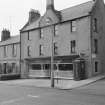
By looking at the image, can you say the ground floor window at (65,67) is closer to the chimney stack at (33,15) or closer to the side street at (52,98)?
the side street at (52,98)

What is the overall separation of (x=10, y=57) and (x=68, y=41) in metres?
17.3

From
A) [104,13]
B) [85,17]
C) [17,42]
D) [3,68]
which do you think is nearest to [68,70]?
[85,17]

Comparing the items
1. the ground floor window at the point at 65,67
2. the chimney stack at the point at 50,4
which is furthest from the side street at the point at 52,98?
the chimney stack at the point at 50,4

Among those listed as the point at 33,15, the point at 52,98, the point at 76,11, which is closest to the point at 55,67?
the point at 76,11

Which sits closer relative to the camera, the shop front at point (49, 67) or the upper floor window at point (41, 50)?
the shop front at point (49, 67)

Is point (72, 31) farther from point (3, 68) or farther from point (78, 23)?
point (3, 68)

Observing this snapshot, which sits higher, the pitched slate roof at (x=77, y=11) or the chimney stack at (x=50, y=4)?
the chimney stack at (x=50, y=4)

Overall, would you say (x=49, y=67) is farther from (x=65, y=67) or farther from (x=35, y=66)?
(x=35, y=66)

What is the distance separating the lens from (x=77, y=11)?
92.1 ft

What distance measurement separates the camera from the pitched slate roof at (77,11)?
26.4 metres

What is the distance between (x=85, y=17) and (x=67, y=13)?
4876 mm

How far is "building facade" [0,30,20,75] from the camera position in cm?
3738

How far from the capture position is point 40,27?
103 ft

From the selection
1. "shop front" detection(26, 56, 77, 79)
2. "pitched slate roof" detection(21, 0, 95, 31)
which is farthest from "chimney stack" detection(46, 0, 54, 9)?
"shop front" detection(26, 56, 77, 79)
